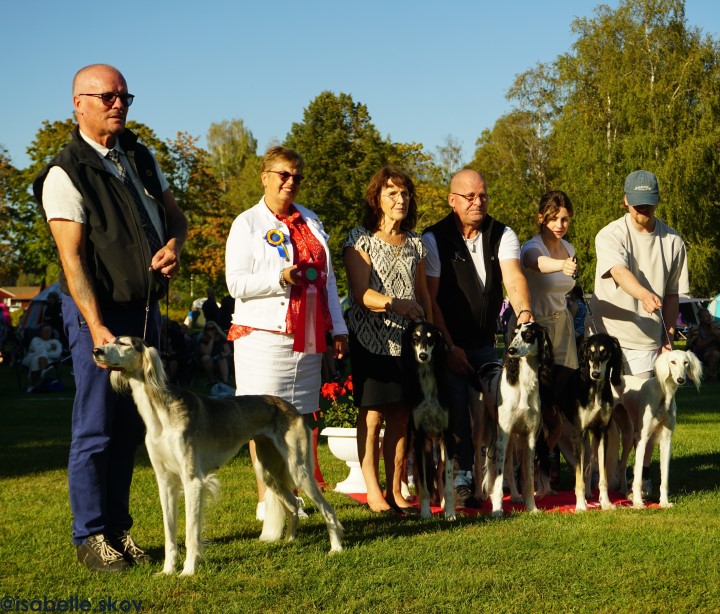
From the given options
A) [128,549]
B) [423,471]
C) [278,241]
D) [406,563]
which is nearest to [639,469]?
[423,471]

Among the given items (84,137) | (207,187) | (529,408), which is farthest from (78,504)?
(207,187)

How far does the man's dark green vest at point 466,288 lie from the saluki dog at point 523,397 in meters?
0.47

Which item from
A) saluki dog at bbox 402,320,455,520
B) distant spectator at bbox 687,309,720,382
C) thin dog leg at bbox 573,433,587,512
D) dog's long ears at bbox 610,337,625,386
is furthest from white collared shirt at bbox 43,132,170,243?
distant spectator at bbox 687,309,720,382

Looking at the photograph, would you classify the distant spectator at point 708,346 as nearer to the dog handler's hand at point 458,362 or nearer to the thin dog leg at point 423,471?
the dog handler's hand at point 458,362

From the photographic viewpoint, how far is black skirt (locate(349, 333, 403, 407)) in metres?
6.70

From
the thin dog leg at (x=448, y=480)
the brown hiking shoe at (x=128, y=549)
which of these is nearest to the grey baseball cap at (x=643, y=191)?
the thin dog leg at (x=448, y=480)

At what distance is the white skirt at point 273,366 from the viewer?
239 inches

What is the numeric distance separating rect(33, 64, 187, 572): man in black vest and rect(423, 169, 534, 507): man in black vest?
2.43 meters

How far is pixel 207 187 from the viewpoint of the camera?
41.3 meters

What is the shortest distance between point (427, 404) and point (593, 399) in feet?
4.17

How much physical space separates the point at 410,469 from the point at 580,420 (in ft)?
5.53

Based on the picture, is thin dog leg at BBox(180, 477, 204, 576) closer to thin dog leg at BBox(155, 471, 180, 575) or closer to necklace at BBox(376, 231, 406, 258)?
thin dog leg at BBox(155, 471, 180, 575)

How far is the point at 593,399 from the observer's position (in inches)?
271

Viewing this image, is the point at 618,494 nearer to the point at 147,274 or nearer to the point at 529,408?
the point at 529,408
